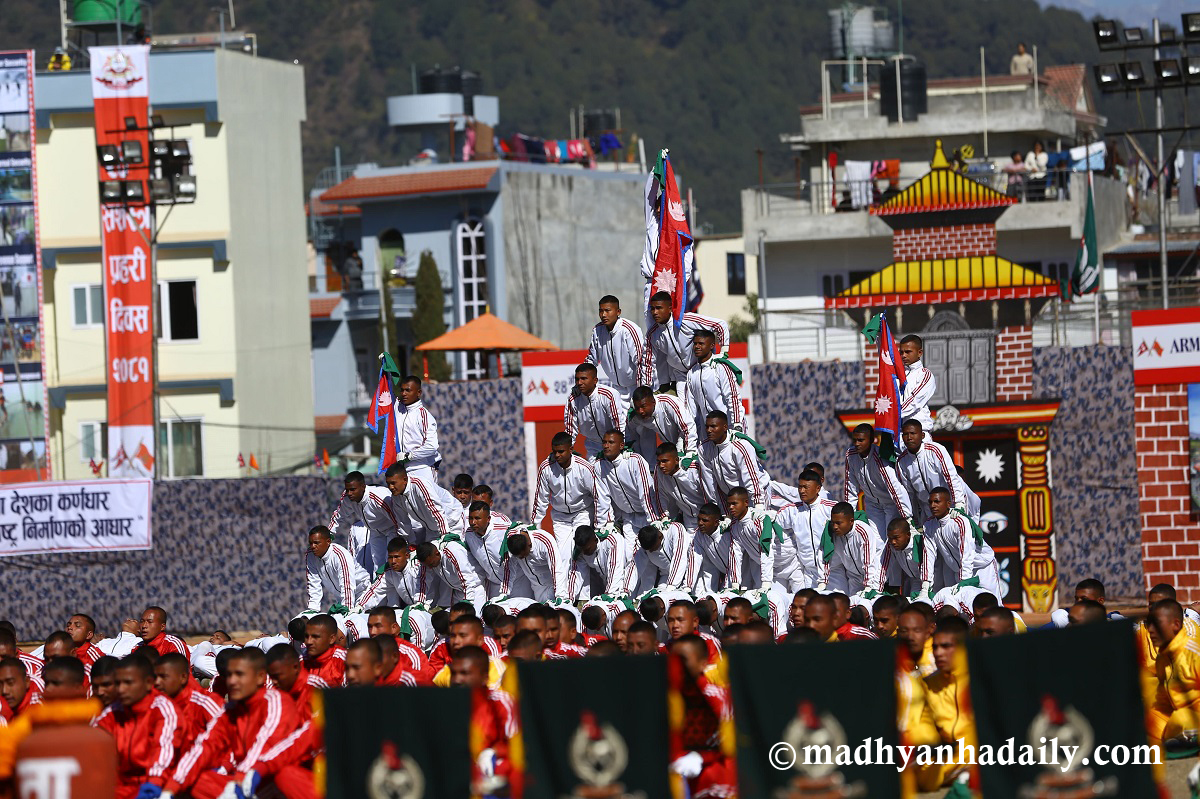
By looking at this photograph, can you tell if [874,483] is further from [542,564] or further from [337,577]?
[337,577]

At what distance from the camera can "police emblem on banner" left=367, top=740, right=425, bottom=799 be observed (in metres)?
8.80

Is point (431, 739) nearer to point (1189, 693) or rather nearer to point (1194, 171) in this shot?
point (1189, 693)

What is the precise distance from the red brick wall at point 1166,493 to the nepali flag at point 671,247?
7072mm

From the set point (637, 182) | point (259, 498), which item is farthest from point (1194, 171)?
point (259, 498)

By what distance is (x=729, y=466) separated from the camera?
15.7m

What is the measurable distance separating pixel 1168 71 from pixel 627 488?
13.5 m

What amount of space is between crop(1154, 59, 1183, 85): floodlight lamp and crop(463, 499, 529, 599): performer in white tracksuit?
44.9ft

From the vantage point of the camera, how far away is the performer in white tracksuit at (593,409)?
53.7 feet

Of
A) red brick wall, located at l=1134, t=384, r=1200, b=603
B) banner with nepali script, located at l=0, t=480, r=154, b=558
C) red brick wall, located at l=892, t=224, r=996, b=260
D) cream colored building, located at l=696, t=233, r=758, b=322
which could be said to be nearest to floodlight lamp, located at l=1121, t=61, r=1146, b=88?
red brick wall, located at l=892, t=224, r=996, b=260

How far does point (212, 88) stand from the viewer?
40188 millimetres

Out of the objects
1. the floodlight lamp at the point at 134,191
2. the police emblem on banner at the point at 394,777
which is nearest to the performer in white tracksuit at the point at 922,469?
the police emblem on banner at the point at 394,777

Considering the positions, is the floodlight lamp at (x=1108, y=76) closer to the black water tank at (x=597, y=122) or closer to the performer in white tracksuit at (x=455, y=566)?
the performer in white tracksuit at (x=455, y=566)

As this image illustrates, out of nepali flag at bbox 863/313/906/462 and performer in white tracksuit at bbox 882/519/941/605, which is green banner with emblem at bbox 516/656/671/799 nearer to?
performer in white tracksuit at bbox 882/519/941/605

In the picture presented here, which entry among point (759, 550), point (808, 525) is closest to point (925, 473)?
point (808, 525)
